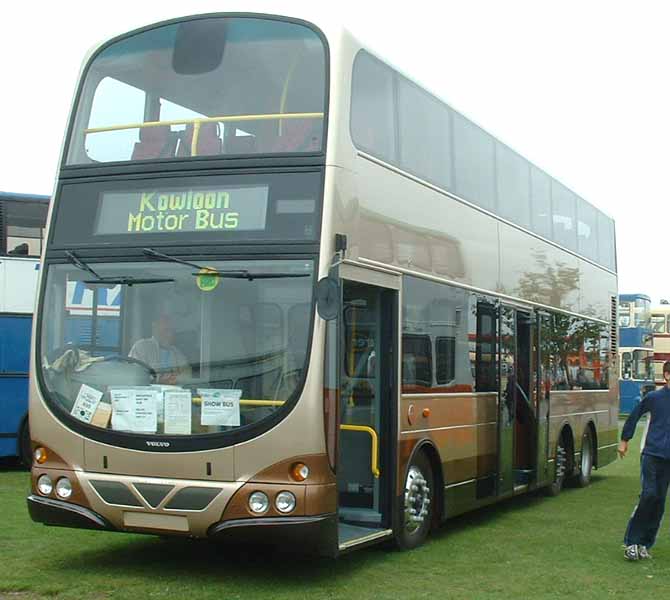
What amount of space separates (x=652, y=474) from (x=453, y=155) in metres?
4.02

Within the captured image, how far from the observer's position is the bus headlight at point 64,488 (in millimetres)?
9180

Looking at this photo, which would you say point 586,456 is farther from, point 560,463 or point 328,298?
point 328,298

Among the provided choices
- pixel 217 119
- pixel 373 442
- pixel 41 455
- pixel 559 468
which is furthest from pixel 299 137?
pixel 559 468

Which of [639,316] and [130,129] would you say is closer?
[130,129]

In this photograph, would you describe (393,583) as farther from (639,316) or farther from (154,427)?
(639,316)

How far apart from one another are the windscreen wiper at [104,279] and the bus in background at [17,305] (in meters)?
8.68

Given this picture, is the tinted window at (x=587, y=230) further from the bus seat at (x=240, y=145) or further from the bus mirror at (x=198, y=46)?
the bus seat at (x=240, y=145)

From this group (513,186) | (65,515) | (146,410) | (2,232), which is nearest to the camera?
(146,410)

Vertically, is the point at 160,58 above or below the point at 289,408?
above

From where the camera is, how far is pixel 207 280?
29.7 ft

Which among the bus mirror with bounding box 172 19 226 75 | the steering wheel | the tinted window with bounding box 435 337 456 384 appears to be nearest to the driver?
the steering wheel

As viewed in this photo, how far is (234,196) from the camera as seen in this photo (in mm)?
9219

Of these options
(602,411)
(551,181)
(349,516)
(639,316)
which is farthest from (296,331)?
(639,316)

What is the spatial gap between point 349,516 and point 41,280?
10.8 ft
